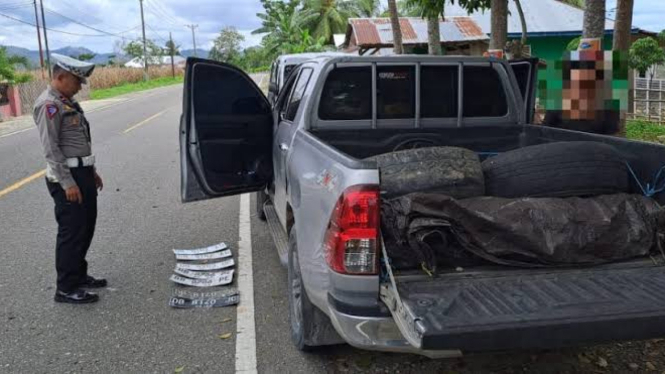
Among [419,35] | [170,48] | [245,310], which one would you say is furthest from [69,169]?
[170,48]

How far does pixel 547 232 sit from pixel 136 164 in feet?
31.5

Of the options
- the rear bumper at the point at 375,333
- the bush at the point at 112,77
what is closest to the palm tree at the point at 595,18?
the rear bumper at the point at 375,333

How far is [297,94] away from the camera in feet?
16.9

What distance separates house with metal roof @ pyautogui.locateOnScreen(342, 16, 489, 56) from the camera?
23.7 meters

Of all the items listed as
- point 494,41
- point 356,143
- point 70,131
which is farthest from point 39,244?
point 494,41

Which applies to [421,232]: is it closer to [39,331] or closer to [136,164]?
[39,331]

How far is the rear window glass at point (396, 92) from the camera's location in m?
4.86

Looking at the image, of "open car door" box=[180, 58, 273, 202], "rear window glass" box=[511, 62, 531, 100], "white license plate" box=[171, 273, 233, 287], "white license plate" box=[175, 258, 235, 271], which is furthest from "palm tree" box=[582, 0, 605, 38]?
"white license plate" box=[171, 273, 233, 287]

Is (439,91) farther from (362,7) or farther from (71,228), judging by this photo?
(362,7)

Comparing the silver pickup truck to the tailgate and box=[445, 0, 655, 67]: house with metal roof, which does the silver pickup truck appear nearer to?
the tailgate

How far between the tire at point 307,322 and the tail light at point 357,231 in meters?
0.83

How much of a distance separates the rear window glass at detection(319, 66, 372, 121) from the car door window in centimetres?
27

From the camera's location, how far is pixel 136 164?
452 inches

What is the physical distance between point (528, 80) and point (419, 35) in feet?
65.7
